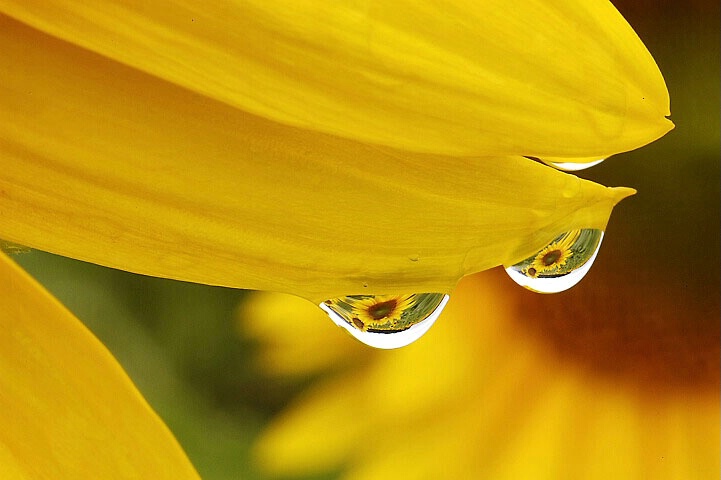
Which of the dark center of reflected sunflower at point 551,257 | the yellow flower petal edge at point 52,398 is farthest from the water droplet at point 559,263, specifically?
the yellow flower petal edge at point 52,398

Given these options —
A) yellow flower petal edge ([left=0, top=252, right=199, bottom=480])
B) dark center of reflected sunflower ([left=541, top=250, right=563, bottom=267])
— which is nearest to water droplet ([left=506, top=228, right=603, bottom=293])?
dark center of reflected sunflower ([left=541, top=250, right=563, bottom=267])

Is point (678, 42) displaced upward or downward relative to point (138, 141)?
upward

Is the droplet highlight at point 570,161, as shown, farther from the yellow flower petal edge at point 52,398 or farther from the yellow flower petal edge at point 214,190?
the yellow flower petal edge at point 52,398

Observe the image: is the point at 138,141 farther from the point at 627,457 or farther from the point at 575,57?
the point at 627,457

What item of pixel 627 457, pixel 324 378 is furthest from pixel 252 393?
pixel 627 457

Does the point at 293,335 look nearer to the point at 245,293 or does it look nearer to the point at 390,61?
the point at 245,293

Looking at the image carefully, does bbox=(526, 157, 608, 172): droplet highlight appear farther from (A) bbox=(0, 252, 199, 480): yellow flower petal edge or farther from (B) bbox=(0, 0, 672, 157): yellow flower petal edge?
(A) bbox=(0, 252, 199, 480): yellow flower petal edge

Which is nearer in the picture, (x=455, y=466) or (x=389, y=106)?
(x=389, y=106)
